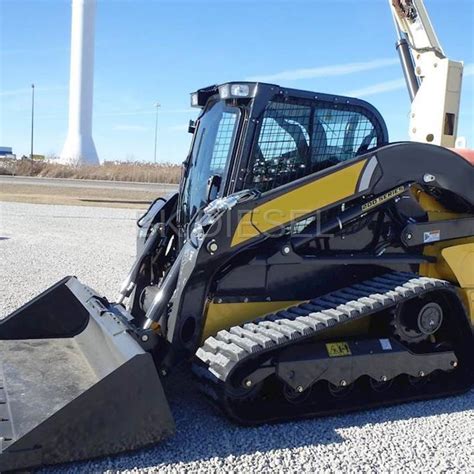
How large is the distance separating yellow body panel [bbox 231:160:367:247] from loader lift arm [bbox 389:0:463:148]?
3.21 m

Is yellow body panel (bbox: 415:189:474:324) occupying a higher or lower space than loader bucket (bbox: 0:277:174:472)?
higher

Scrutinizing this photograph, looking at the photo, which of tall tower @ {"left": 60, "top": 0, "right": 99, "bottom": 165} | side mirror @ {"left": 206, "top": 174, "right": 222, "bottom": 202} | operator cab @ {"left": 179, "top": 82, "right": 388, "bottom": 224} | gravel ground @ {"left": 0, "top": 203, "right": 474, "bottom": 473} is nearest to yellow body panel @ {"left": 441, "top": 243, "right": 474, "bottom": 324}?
gravel ground @ {"left": 0, "top": 203, "right": 474, "bottom": 473}

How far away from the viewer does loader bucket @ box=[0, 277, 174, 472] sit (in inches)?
125

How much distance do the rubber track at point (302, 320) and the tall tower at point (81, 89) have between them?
4498 cm

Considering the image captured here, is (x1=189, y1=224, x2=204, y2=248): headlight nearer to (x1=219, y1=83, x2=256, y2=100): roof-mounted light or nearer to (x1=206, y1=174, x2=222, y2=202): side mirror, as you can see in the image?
(x1=206, y1=174, x2=222, y2=202): side mirror

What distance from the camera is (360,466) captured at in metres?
3.42

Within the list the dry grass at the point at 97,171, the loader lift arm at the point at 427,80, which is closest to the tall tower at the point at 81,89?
the dry grass at the point at 97,171

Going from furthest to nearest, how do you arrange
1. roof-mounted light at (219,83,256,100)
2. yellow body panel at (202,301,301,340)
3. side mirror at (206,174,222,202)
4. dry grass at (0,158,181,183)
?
1. dry grass at (0,158,181,183)
2. side mirror at (206,174,222,202)
3. roof-mounted light at (219,83,256,100)
4. yellow body panel at (202,301,301,340)

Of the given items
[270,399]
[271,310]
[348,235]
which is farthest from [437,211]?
[270,399]

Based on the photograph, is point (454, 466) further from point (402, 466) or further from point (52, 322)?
point (52, 322)

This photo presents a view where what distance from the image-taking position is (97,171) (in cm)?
3888

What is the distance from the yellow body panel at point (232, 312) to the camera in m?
4.09

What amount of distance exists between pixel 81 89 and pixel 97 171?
17390 mm

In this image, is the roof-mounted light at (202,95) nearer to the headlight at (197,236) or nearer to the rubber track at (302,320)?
the headlight at (197,236)
